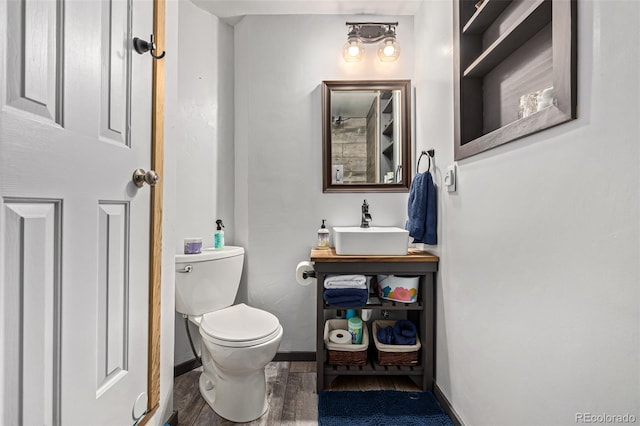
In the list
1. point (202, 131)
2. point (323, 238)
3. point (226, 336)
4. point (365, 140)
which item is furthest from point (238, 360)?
point (365, 140)

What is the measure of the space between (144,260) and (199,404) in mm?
1034

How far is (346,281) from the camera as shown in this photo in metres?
1.65

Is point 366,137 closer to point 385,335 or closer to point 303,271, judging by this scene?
point 303,271

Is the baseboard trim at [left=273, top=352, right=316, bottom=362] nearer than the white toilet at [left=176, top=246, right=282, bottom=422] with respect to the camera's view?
No

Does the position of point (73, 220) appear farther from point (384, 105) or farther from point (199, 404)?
point (384, 105)

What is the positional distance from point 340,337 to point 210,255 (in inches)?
35.7

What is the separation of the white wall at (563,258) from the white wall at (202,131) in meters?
1.52

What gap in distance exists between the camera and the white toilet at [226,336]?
1358mm

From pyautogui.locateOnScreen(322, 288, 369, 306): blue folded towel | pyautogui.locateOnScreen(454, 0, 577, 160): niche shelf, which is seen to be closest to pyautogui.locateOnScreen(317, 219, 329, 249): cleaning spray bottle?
pyautogui.locateOnScreen(322, 288, 369, 306): blue folded towel

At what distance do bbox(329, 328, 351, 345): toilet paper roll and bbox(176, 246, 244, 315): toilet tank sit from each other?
0.66 metres

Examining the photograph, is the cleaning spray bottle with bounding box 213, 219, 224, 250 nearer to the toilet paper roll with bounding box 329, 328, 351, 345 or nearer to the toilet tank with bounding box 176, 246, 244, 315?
the toilet tank with bounding box 176, 246, 244, 315

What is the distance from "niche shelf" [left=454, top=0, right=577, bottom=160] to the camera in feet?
2.58

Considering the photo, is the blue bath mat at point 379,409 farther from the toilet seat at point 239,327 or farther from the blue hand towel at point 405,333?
the toilet seat at point 239,327

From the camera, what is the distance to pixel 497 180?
3.54 ft
